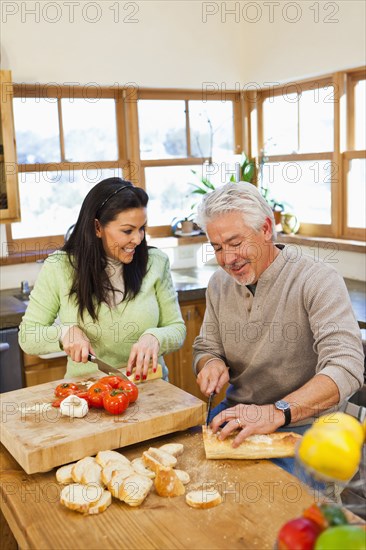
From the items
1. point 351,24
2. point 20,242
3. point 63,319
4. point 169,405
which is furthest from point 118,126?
point 169,405

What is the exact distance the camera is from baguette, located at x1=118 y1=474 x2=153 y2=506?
1.38m

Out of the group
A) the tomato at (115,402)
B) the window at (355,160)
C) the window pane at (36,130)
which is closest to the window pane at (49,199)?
the window pane at (36,130)

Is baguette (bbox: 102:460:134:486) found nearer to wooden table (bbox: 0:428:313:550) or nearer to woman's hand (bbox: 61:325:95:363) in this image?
wooden table (bbox: 0:428:313:550)

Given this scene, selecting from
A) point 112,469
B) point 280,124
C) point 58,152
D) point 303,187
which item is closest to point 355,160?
point 303,187

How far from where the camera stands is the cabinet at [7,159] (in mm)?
3282

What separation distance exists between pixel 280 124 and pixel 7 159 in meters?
1.92

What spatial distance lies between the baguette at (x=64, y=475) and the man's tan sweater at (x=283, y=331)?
0.71 meters

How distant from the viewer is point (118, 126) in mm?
4156

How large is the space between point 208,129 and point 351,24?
4.14ft

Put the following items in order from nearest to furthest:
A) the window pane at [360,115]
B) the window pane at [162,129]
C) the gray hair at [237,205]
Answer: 1. the gray hair at [237,205]
2. the window pane at [360,115]
3. the window pane at [162,129]

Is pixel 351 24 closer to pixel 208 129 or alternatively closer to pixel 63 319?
pixel 208 129

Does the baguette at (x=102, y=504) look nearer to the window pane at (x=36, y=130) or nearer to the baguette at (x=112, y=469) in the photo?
the baguette at (x=112, y=469)

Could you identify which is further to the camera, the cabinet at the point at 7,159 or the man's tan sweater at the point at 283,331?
the cabinet at the point at 7,159

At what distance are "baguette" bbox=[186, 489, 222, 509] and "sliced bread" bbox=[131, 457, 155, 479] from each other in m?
0.13
